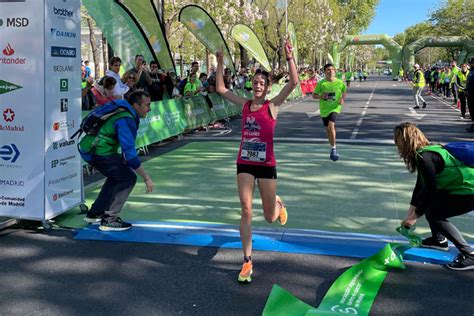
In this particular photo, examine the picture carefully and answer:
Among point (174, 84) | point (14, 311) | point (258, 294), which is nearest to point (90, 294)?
point (14, 311)

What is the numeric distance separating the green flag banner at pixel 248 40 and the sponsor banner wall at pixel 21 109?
13940 millimetres

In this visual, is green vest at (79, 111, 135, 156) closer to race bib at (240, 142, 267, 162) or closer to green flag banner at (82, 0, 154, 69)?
race bib at (240, 142, 267, 162)

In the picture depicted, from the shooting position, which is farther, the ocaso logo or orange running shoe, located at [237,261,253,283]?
the ocaso logo

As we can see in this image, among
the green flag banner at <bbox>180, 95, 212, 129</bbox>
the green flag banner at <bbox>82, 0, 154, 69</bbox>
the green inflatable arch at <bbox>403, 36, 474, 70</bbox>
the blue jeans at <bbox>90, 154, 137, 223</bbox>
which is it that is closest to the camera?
the blue jeans at <bbox>90, 154, 137, 223</bbox>

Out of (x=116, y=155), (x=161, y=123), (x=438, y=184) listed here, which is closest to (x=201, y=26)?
(x=161, y=123)

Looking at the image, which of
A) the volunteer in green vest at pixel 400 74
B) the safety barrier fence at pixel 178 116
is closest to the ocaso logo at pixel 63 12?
the safety barrier fence at pixel 178 116

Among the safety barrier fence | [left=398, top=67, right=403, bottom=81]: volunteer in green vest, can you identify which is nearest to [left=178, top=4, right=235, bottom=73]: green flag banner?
the safety barrier fence

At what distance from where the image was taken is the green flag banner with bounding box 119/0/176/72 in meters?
12.9

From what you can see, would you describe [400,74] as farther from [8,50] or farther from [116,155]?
[8,50]

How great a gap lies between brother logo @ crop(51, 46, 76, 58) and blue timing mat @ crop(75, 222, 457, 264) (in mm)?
1938

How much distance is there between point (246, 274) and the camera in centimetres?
418

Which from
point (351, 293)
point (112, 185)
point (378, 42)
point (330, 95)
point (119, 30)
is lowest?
point (351, 293)

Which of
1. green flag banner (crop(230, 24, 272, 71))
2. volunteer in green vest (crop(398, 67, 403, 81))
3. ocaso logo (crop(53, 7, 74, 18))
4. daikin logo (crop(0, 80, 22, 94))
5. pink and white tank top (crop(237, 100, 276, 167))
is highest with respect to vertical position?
volunteer in green vest (crop(398, 67, 403, 81))

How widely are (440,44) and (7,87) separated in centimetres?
5607
